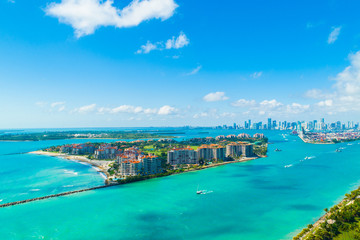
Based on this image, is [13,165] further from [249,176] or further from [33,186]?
[249,176]

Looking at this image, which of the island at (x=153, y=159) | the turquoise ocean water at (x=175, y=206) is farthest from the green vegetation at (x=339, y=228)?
the island at (x=153, y=159)

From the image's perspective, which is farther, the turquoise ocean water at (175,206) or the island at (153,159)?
the island at (153,159)

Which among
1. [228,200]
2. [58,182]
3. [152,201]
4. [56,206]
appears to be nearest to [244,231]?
[228,200]

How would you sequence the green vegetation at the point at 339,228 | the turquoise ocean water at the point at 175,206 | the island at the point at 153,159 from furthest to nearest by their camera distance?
the island at the point at 153,159 → the turquoise ocean water at the point at 175,206 → the green vegetation at the point at 339,228

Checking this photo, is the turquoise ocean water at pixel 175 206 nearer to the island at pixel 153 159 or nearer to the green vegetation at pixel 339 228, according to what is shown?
the green vegetation at pixel 339 228

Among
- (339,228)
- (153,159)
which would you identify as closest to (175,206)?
(339,228)

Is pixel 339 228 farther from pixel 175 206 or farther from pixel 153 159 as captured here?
pixel 153 159

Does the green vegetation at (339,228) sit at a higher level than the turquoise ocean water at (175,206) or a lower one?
higher

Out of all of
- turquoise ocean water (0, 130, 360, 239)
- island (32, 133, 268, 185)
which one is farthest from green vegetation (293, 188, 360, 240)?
island (32, 133, 268, 185)

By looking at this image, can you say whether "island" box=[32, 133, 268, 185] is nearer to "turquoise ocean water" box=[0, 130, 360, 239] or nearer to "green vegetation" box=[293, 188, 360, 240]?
"turquoise ocean water" box=[0, 130, 360, 239]
